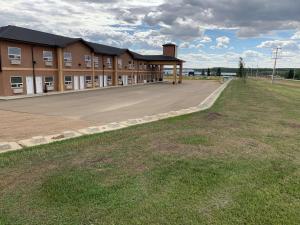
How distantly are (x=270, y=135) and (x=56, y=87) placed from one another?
2784 cm

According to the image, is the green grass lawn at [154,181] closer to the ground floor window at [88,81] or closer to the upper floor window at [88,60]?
the ground floor window at [88,81]

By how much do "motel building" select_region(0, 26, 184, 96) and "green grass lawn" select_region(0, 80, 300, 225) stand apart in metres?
21.3

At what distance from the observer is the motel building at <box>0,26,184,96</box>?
84.2 feet

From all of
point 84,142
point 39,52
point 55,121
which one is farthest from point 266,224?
point 39,52

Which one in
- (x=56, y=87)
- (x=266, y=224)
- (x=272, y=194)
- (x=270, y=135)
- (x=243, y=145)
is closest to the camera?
(x=266, y=224)

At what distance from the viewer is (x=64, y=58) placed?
32875 mm

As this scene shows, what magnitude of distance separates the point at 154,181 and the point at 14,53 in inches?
1019

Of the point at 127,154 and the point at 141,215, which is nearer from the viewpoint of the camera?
the point at 141,215

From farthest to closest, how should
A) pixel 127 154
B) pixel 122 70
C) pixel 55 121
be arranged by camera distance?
pixel 122 70 < pixel 55 121 < pixel 127 154

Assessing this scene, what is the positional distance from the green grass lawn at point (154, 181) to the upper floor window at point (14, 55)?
2153cm

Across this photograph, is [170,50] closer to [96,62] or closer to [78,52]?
[96,62]

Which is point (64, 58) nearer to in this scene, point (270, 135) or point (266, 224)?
point (270, 135)

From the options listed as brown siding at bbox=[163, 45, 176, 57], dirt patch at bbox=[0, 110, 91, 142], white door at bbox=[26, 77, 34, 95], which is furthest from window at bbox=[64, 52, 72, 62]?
brown siding at bbox=[163, 45, 176, 57]

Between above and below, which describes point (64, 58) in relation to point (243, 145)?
above
